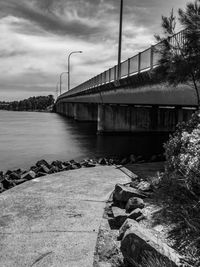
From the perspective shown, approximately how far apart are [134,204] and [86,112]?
74.2 m

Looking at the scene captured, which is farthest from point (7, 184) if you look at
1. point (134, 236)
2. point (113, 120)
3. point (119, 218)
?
point (113, 120)

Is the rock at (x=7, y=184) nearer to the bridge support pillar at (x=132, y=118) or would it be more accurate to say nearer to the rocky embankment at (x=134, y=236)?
the rocky embankment at (x=134, y=236)

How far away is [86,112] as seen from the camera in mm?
81562

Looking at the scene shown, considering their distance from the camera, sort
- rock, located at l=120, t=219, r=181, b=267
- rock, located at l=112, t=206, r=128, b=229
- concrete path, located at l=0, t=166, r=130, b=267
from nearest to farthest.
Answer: rock, located at l=120, t=219, r=181, b=267, concrete path, located at l=0, t=166, r=130, b=267, rock, located at l=112, t=206, r=128, b=229

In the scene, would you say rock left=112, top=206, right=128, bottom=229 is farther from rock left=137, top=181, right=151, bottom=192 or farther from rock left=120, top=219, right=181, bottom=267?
rock left=120, top=219, right=181, bottom=267

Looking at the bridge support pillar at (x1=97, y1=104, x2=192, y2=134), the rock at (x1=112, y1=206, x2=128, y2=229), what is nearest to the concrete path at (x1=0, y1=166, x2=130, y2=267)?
the rock at (x1=112, y1=206, x2=128, y2=229)

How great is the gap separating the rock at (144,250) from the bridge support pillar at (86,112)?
7277 cm

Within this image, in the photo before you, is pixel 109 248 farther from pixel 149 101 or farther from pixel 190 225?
pixel 149 101

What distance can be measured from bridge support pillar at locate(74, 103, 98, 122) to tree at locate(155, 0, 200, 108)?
64.8 m

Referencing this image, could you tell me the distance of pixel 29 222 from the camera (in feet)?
25.8

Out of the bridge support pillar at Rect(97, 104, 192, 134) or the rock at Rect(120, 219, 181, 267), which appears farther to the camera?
the bridge support pillar at Rect(97, 104, 192, 134)

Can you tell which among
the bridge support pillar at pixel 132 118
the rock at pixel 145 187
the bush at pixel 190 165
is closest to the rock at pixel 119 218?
the bush at pixel 190 165

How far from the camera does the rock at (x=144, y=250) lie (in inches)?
185

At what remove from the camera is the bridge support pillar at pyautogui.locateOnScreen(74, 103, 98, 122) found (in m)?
79.8
